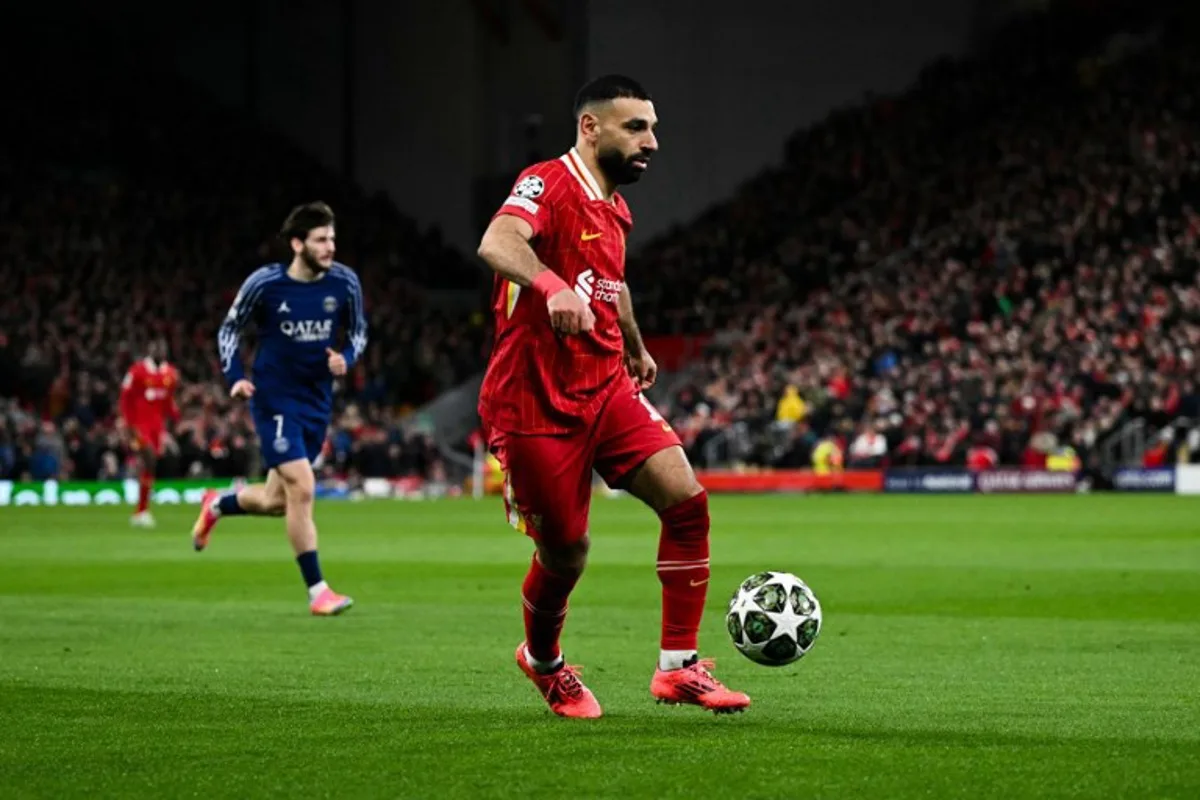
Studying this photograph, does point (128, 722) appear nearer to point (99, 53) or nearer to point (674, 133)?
point (674, 133)

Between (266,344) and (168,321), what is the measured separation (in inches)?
1168

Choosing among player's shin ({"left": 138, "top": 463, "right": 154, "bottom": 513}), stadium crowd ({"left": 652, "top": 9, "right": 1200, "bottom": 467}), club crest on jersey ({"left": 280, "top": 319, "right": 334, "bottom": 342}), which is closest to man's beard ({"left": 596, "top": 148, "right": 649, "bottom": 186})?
club crest on jersey ({"left": 280, "top": 319, "right": 334, "bottom": 342})

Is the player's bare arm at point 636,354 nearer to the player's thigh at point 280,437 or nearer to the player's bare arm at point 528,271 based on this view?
the player's bare arm at point 528,271

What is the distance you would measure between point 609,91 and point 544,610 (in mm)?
1974

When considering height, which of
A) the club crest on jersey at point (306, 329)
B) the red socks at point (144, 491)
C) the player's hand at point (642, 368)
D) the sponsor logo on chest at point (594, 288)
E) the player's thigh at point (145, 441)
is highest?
the sponsor logo on chest at point (594, 288)

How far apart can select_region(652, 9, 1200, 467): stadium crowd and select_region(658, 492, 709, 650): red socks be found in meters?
29.6

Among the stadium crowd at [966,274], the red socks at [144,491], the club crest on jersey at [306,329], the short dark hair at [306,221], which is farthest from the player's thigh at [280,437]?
the stadium crowd at [966,274]

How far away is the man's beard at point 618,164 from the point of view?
7.52 meters

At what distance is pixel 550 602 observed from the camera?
25.5 feet

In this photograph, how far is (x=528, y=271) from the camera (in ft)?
23.0

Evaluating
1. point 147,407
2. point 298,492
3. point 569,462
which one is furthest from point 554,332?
point 147,407

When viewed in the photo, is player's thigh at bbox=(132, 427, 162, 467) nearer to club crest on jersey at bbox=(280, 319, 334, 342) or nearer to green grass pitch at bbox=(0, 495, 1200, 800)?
green grass pitch at bbox=(0, 495, 1200, 800)

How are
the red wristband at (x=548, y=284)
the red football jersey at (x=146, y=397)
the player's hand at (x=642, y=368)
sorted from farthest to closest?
1. the red football jersey at (x=146, y=397)
2. the player's hand at (x=642, y=368)
3. the red wristband at (x=548, y=284)

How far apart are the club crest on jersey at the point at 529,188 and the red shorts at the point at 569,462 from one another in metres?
0.82
